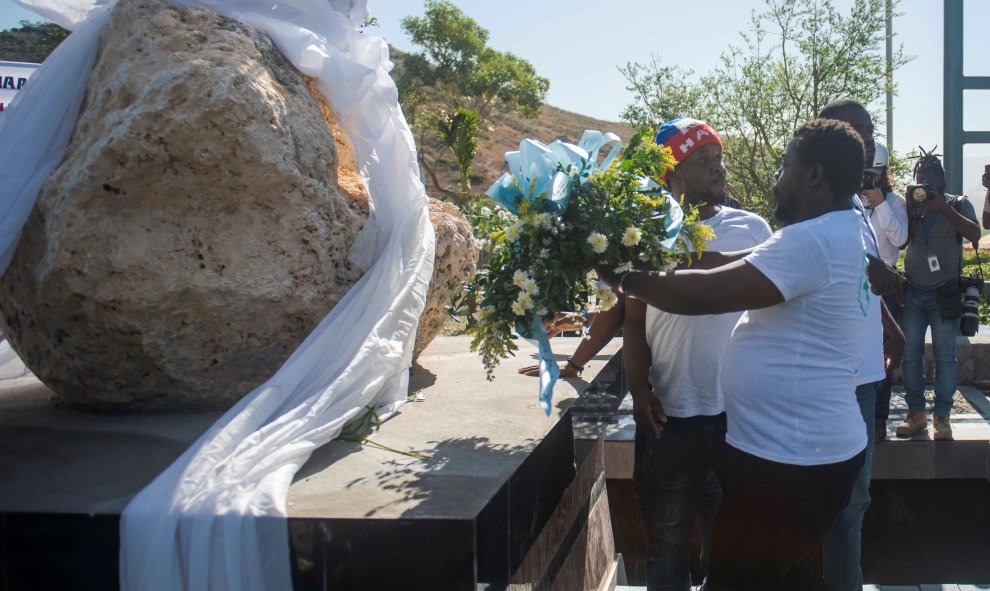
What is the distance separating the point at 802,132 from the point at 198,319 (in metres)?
2.33

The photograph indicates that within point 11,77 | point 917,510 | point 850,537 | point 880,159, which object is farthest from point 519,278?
point 11,77

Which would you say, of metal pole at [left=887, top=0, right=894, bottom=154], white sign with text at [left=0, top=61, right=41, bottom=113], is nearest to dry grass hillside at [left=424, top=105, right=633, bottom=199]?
metal pole at [left=887, top=0, right=894, bottom=154]

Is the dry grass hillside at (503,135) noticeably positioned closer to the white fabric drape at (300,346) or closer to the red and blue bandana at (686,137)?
the white fabric drape at (300,346)

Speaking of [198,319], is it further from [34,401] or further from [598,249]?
[598,249]

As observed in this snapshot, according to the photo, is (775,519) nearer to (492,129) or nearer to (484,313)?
(484,313)

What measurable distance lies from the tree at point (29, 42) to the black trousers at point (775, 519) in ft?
46.8

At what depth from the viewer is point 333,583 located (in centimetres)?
224

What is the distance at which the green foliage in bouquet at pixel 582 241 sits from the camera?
256 centimetres

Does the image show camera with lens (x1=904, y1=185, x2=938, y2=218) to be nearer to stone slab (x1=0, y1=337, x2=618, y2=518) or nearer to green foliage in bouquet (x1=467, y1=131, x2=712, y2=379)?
stone slab (x1=0, y1=337, x2=618, y2=518)

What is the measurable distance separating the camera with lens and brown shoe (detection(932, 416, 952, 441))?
1.28 metres

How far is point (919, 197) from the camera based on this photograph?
4.93 meters

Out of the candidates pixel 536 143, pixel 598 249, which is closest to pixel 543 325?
pixel 598 249

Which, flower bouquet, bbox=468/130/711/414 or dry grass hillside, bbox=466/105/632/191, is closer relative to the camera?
flower bouquet, bbox=468/130/711/414

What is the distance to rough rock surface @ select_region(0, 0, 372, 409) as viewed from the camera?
3.19 metres
